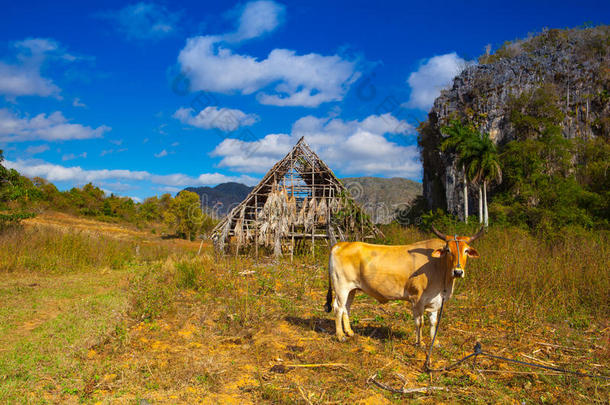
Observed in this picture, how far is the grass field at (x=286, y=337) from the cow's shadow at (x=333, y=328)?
47 millimetres

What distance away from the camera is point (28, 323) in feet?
23.9

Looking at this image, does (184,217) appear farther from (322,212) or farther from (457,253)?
(457,253)

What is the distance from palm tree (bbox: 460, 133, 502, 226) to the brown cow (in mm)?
28388

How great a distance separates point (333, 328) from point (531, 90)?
40294 millimetres

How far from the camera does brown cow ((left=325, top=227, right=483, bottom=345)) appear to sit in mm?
5564

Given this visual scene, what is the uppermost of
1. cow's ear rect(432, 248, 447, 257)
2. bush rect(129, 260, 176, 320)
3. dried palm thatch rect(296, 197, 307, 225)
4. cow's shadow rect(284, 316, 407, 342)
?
dried palm thatch rect(296, 197, 307, 225)

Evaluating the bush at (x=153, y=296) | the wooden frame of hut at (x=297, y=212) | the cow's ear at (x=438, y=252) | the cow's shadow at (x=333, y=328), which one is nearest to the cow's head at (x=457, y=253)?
the cow's ear at (x=438, y=252)

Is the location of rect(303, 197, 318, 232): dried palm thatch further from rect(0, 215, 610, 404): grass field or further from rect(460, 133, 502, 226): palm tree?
rect(460, 133, 502, 226): palm tree

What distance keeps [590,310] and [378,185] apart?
100m

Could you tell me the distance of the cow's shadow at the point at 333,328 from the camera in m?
6.50

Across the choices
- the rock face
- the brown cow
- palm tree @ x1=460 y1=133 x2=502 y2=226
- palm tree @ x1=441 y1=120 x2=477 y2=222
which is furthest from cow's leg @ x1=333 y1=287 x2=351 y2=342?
the rock face

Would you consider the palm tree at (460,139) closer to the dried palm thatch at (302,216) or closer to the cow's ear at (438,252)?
the dried palm thatch at (302,216)

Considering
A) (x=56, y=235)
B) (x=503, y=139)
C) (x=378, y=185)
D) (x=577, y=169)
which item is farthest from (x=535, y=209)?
(x=378, y=185)

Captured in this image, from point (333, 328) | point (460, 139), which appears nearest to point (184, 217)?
point (460, 139)
